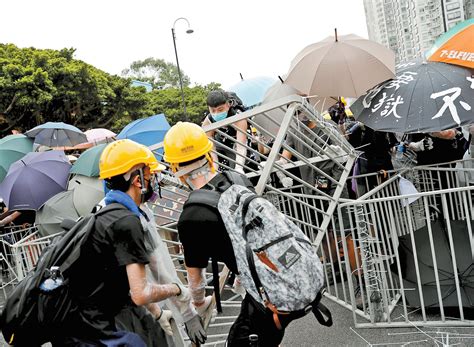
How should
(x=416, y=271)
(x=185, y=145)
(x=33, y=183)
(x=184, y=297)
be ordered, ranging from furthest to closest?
(x=33, y=183) → (x=416, y=271) → (x=184, y=297) → (x=185, y=145)

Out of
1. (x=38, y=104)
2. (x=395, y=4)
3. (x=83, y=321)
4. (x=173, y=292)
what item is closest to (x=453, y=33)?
(x=173, y=292)

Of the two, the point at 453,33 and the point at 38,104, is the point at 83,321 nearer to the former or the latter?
the point at 453,33

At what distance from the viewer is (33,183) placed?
673 cm

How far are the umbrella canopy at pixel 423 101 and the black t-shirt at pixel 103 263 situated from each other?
A: 9.61 ft

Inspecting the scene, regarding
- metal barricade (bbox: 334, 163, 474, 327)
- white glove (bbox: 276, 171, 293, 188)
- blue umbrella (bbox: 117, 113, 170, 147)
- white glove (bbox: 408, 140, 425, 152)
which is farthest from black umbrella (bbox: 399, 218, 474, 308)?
blue umbrella (bbox: 117, 113, 170, 147)

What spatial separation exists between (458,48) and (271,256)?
3793mm

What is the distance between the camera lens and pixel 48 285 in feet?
7.23

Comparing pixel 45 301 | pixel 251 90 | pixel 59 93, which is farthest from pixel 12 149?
pixel 59 93

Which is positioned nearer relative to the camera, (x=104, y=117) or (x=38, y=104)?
(x=38, y=104)

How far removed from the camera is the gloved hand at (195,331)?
8.71 ft

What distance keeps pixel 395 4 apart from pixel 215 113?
83.1 m

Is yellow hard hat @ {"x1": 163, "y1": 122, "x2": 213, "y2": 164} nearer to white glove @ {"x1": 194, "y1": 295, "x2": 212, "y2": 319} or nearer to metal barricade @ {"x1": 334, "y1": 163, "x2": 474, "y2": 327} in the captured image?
white glove @ {"x1": 194, "y1": 295, "x2": 212, "y2": 319}

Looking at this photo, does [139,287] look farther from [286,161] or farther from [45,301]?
[286,161]

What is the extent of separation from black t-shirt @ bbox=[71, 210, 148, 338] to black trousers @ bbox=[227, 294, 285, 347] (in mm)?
638
